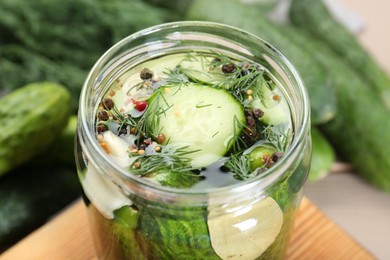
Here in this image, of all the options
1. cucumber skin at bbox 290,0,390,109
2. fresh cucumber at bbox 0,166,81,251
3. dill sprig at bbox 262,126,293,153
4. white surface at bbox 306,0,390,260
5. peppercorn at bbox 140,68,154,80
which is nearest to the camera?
dill sprig at bbox 262,126,293,153

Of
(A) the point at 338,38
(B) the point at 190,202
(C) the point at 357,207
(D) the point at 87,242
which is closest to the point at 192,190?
(B) the point at 190,202

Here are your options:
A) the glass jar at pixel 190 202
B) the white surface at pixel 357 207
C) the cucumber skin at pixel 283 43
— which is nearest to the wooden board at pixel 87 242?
the glass jar at pixel 190 202

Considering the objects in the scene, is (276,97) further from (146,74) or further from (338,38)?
(338,38)

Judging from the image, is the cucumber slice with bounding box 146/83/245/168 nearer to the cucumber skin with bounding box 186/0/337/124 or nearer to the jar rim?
the jar rim

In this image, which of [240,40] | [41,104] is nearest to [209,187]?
[240,40]

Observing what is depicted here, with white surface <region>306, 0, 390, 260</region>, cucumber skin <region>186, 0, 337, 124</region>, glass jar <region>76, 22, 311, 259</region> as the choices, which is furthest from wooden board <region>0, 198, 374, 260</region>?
cucumber skin <region>186, 0, 337, 124</region>
